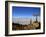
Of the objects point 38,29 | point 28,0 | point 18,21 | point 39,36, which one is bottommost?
point 39,36

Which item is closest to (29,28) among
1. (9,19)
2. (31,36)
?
(31,36)

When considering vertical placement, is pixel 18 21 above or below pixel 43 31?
above

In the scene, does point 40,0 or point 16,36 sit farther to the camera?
point 40,0

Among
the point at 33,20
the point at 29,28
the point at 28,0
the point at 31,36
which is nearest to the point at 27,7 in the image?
the point at 28,0

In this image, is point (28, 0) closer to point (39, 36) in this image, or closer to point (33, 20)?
point (33, 20)

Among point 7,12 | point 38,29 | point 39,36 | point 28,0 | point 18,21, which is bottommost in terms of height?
point 39,36

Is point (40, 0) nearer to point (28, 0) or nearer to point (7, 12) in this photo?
point (28, 0)

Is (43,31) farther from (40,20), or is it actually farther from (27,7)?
(27,7)

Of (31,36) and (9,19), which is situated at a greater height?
(9,19)

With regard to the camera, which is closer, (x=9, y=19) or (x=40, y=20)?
(x=9, y=19)
